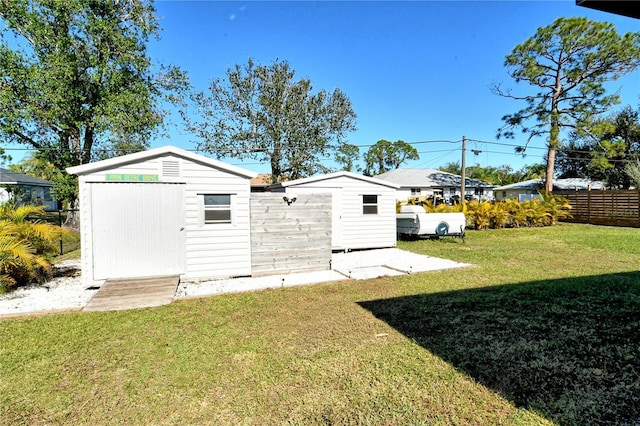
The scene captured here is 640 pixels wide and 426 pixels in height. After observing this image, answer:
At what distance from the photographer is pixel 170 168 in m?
6.54

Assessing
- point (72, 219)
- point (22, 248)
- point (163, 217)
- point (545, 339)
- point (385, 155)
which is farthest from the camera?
point (385, 155)

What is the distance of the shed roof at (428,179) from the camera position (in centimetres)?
3341

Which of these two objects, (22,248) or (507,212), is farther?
(507,212)

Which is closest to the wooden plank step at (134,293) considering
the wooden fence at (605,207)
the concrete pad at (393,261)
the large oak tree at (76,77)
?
the concrete pad at (393,261)

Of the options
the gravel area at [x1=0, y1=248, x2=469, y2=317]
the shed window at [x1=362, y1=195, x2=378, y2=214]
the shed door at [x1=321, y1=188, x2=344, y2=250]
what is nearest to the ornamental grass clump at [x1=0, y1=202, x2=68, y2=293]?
the gravel area at [x1=0, y1=248, x2=469, y2=317]

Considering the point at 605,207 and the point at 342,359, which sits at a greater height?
the point at 605,207

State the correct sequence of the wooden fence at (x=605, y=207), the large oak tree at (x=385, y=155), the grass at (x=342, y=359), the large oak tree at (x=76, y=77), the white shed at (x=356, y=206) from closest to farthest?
the grass at (x=342, y=359), the white shed at (x=356, y=206), the large oak tree at (x=76, y=77), the wooden fence at (x=605, y=207), the large oak tree at (x=385, y=155)

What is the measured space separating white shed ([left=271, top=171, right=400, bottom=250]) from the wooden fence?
42.7 feet

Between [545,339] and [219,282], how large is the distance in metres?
5.39

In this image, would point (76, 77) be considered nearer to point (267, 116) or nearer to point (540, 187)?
point (267, 116)

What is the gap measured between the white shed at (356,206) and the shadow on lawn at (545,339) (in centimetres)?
543

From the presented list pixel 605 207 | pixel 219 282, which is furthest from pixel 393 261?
pixel 605 207

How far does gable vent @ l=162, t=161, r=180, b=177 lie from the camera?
21.4 ft

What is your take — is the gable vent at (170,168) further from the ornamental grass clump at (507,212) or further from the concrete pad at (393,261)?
the ornamental grass clump at (507,212)
